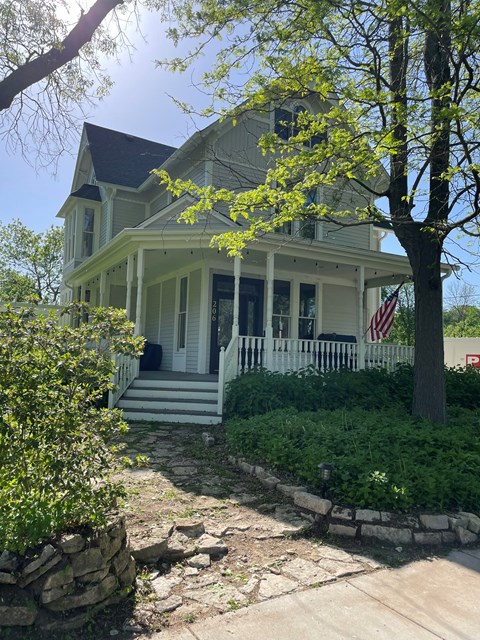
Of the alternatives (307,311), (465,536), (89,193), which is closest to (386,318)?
(307,311)

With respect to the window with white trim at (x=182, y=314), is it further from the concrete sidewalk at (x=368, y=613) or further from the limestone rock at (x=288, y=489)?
the concrete sidewalk at (x=368, y=613)

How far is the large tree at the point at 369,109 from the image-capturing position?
5816 mm

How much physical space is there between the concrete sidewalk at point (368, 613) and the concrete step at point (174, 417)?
5.17 m

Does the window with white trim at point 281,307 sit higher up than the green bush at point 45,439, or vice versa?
the window with white trim at point 281,307

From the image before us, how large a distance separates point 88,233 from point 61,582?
14767 millimetres

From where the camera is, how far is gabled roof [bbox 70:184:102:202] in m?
15.4

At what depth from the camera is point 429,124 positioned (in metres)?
6.38

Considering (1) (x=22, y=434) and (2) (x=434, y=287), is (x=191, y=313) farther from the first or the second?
(1) (x=22, y=434)

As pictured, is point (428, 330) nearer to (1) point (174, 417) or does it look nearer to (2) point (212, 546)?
(1) point (174, 417)

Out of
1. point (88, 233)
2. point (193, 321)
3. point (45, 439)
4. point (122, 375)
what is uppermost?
point (88, 233)

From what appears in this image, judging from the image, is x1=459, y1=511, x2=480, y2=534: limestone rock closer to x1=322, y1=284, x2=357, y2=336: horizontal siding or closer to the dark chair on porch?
the dark chair on porch

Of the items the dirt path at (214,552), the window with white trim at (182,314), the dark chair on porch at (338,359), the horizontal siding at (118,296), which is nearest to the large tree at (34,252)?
the horizontal siding at (118,296)

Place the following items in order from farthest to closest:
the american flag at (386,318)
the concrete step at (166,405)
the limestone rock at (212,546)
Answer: the american flag at (386,318) → the concrete step at (166,405) → the limestone rock at (212,546)

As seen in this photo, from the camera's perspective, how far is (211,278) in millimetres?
11094
